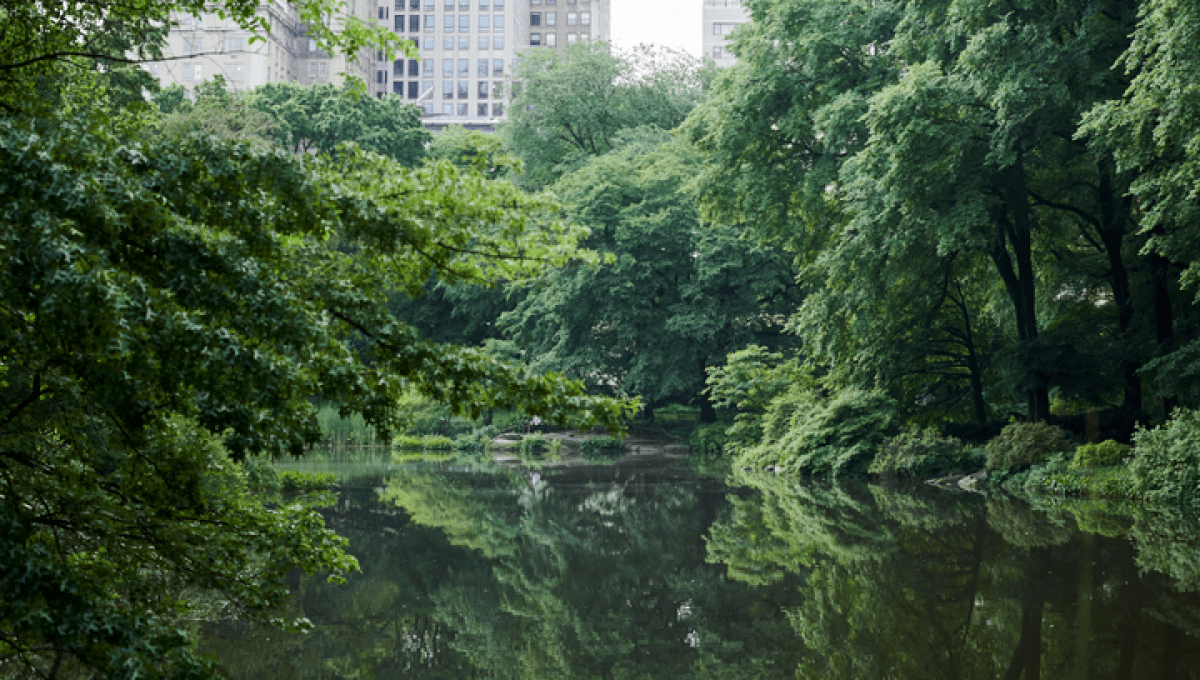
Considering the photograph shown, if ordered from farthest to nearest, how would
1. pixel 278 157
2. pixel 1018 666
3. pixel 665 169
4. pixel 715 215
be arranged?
1. pixel 665 169
2. pixel 715 215
3. pixel 1018 666
4. pixel 278 157

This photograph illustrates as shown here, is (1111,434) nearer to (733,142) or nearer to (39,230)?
(733,142)

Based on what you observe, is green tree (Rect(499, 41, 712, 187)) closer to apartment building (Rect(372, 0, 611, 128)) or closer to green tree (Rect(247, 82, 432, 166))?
green tree (Rect(247, 82, 432, 166))

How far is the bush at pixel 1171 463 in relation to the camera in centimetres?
1380

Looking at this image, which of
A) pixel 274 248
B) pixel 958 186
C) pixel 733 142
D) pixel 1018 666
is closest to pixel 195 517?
pixel 274 248

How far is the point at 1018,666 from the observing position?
19.6 ft

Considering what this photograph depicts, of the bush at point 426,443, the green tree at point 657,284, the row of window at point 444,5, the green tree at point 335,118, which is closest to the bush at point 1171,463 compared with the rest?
the green tree at point 657,284

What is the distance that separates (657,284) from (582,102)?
10644mm

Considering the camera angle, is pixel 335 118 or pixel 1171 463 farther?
pixel 335 118

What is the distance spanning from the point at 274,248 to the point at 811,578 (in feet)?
21.3

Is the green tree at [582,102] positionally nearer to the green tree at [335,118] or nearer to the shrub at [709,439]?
the green tree at [335,118]

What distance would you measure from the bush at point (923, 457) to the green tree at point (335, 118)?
25.8 metres

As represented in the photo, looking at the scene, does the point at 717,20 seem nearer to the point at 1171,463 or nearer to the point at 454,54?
the point at 454,54

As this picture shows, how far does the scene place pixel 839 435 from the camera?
2106cm

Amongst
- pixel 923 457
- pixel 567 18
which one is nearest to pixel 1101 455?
pixel 923 457
